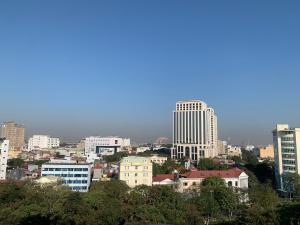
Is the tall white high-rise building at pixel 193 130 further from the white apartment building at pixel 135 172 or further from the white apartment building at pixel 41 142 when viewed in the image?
the white apartment building at pixel 41 142

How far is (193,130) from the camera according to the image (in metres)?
79.4

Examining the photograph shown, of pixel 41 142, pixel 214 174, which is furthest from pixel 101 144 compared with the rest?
pixel 214 174

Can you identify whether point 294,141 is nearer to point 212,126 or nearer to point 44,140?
point 212,126

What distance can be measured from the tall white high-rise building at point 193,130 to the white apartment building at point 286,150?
4009 centimetres

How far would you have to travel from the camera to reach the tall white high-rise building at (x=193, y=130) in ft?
258

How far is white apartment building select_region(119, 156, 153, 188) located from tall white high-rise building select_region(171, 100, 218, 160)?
146ft

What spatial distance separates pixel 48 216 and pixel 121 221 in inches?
155

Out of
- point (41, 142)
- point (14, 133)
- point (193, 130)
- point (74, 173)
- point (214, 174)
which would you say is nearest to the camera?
point (214, 174)

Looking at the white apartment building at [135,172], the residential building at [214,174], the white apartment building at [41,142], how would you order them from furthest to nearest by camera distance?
the white apartment building at [41,142]
the residential building at [214,174]
the white apartment building at [135,172]

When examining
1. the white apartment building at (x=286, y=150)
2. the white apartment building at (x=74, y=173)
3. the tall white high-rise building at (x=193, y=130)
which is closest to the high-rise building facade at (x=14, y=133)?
the tall white high-rise building at (x=193, y=130)

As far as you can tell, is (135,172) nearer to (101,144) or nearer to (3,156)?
(3,156)

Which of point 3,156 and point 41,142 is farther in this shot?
point 41,142

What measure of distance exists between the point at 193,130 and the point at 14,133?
56628 mm

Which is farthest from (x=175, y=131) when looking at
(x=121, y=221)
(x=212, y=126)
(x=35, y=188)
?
(x=121, y=221)
